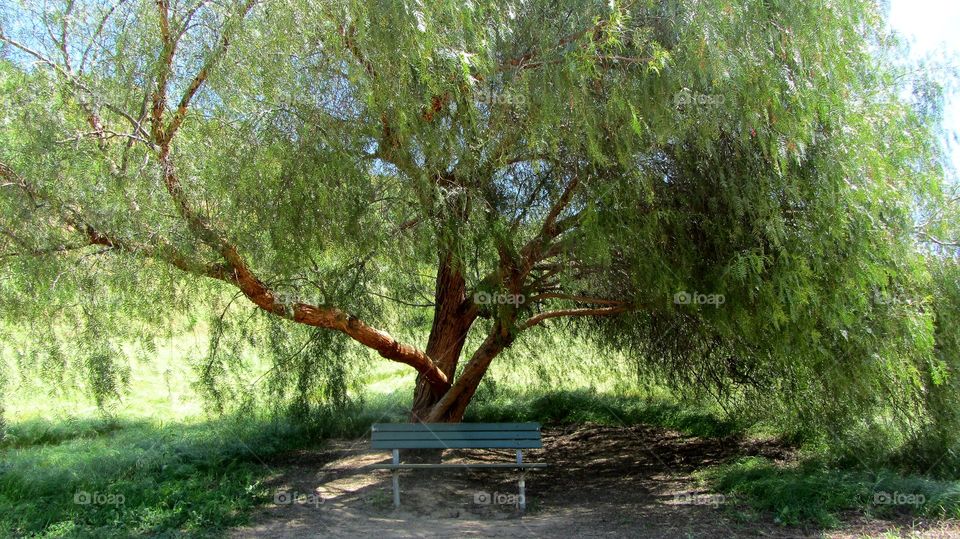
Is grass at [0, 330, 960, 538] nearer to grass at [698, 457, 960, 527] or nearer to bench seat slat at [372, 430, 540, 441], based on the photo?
grass at [698, 457, 960, 527]

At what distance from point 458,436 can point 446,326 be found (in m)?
1.79

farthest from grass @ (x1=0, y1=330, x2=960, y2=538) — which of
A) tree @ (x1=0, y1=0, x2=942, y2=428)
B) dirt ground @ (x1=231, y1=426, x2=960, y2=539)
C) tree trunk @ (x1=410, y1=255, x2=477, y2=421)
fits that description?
tree trunk @ (x1=410, y1=255, x2=477, y2=421)

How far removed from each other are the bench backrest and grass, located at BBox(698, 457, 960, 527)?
2.07m

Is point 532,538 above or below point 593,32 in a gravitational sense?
below

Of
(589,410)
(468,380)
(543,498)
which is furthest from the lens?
(589,410)

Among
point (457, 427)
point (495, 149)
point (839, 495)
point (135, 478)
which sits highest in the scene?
point (495, 149)

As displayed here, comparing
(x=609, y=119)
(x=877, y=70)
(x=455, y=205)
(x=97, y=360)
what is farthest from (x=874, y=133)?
(x=97, y=360)

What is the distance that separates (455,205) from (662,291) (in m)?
1.90

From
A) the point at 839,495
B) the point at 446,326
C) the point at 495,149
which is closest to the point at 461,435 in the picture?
the point at 446,326

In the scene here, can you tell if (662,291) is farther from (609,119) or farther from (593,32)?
(593,32)

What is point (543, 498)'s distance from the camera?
26.2 ft

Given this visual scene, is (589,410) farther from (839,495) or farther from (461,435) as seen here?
(839,495)

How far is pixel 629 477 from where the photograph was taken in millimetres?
8805

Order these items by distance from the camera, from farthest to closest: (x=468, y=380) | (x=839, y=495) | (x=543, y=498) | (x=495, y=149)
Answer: (x=468, y=380), (x=543, y=498), (x=839, y=495), (x=495, y=149)
